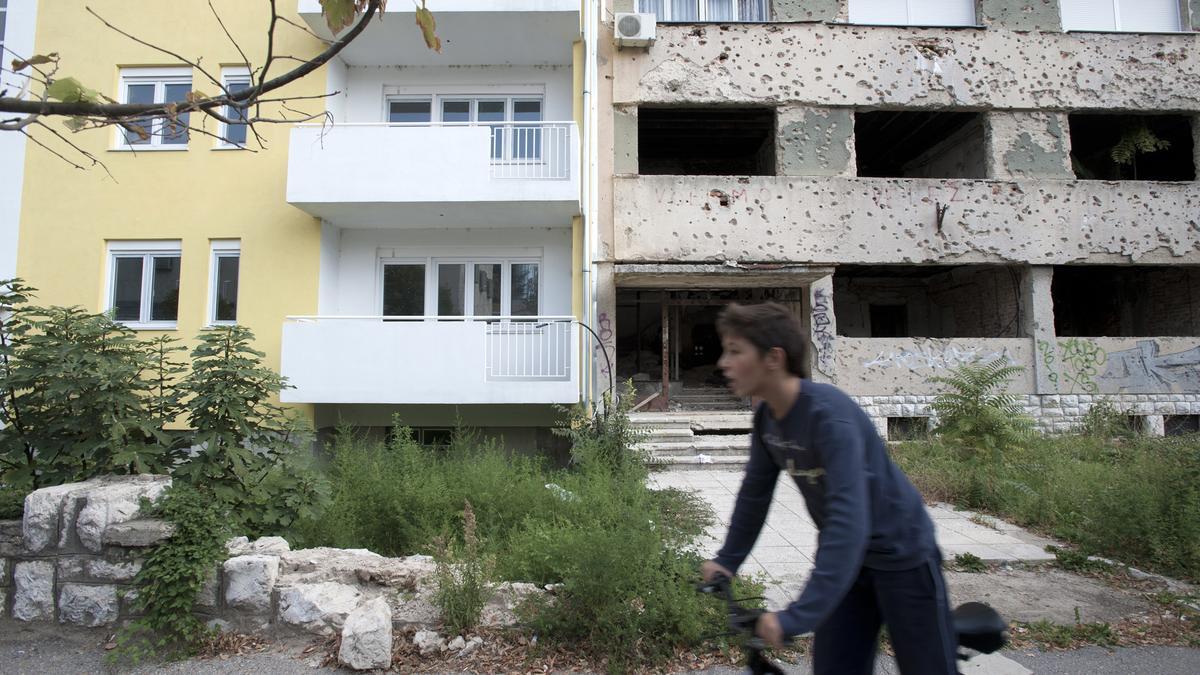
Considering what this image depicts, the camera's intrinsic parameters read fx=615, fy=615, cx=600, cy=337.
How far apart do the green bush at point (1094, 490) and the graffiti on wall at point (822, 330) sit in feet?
6.96

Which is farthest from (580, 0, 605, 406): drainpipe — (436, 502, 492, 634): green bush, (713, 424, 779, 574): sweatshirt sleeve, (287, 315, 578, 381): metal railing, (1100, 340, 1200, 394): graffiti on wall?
(1100, 340, 1200, 394): graffiti on wall

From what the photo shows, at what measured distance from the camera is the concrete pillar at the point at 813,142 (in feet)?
36.9

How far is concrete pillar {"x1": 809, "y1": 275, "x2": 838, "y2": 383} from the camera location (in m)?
11.0

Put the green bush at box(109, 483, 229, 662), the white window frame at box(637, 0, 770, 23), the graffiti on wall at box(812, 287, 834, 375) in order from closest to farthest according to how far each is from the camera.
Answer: the green bush at box(109, 483, 229, 662) → the graffiti on wall at box(812, 287, 834, 375) → the white window frame at box(637, 0, 770, 23)

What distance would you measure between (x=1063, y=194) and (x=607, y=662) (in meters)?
12.4

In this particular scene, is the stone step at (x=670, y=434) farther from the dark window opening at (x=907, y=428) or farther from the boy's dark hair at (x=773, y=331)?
the boy's dark hair at (x=773, y=331)

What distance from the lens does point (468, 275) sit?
10.7 meters

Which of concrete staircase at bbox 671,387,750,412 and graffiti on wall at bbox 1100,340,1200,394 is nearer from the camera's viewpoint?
graffiti on wall at bbox 1100,340,1200,394

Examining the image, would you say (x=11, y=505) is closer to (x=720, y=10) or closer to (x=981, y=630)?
(x=981, y=630)

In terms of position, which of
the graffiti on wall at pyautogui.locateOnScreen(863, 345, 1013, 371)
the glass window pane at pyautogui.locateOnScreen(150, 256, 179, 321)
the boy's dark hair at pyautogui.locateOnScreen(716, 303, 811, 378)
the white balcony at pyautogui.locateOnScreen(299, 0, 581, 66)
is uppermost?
the white balcony at pyautogui.locateOnScreen(299, 0, 581, 66)

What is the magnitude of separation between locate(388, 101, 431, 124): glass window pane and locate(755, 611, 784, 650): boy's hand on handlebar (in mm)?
11004

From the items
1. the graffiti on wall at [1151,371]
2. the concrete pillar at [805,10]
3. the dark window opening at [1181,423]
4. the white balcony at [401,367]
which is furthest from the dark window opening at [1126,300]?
the white balcony at [401,367]

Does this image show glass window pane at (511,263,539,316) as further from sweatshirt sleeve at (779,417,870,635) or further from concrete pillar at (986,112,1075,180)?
sweatshirt sleeve at (779,417,870,635)

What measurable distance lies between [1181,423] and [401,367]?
1371 centimetres
